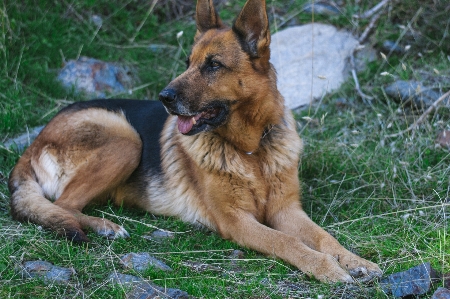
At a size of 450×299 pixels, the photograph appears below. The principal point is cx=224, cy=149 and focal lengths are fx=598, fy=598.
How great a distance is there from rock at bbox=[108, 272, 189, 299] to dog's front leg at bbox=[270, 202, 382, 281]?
118cm

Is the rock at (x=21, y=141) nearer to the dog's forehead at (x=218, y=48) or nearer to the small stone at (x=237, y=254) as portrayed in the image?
the dog's forehead at (x=218, y=48)

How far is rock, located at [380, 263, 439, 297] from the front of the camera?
3.59 m

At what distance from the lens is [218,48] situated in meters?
4.75

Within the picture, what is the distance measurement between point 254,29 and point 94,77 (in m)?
3.77

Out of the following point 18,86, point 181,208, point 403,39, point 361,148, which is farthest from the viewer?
point 403,39

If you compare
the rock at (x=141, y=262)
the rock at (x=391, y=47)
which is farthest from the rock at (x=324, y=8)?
the rock at (x=141, y=262)

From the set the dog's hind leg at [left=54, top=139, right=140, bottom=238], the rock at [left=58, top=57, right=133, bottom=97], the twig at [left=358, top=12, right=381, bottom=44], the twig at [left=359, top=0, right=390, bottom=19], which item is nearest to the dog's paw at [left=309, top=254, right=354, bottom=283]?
the dog's hind leg at [left=54, top=139, right=140, bottom=238]

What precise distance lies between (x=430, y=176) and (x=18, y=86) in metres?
4.89

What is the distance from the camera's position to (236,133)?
488 centimetres

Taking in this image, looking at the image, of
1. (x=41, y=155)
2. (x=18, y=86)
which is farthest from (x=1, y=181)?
(x=18, y=86)

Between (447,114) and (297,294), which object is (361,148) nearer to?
(447,114)

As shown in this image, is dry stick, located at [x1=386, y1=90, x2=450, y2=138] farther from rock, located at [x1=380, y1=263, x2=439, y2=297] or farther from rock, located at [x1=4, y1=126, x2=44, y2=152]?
rock, located at [x1=4, y1=126, x2=44, y2=152]

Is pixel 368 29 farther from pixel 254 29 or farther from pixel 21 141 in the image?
pixel 21 141

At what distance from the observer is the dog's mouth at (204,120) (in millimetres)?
4656
